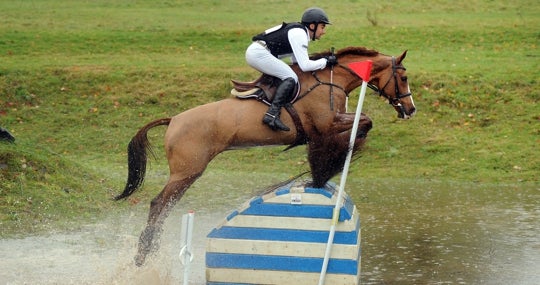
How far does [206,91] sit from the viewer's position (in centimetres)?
1789

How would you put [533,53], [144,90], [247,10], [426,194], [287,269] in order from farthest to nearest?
[247,10]
[533,53]
[144,90]
[426,194]
[287,269]

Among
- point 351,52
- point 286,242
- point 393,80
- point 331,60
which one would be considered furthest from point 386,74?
point 286,242

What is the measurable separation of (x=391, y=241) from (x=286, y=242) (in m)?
2.65

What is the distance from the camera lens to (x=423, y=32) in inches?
875

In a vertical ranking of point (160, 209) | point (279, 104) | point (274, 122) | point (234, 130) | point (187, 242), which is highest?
point (279, 104)

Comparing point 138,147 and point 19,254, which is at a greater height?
point 138,147

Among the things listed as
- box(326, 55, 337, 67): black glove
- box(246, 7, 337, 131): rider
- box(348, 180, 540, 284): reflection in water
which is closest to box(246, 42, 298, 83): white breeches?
box(246, 7, 337, 131): rider

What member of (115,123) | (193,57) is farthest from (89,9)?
(115,123)

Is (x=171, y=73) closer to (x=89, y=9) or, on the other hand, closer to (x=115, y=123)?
(x=115, y=123)

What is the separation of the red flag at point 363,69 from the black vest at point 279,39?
700 mm

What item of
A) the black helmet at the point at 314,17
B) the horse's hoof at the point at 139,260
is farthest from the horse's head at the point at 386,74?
the horse's hoof at the point at 139,260

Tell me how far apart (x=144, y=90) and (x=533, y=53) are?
26.0 ft

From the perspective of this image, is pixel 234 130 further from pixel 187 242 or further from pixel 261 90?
pixel 187 242

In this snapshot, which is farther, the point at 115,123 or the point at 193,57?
the point at 193,57
